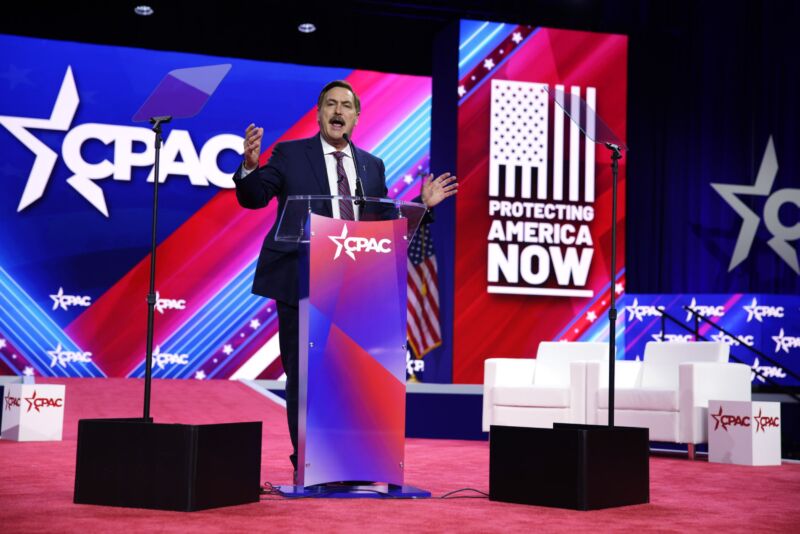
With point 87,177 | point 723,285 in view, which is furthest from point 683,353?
point 87,177

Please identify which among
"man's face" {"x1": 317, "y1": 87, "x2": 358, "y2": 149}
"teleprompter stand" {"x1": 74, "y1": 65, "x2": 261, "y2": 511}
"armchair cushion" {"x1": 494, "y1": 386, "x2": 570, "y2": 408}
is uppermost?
"man's face" {"x1": 317, "y1": 87, "x2": 358, "y2": 149}

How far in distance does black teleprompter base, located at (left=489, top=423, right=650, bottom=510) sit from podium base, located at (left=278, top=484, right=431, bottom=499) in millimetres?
291

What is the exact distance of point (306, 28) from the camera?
31.5 feet

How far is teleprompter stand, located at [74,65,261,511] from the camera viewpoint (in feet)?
9.12

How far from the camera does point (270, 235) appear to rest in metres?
3.33

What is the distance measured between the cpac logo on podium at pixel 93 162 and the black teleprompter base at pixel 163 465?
6.88 m

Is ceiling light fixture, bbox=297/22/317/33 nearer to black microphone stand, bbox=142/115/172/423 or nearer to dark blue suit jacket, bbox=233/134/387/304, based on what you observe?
dark blue suit jacket, bbox=233/134/387/304

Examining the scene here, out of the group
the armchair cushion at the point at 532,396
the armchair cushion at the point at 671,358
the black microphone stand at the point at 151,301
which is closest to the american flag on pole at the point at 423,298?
the armchair cushion at the point at 532,396

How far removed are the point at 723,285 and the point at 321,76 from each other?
468 centimetres

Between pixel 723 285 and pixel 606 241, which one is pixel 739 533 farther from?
pixel 723 285

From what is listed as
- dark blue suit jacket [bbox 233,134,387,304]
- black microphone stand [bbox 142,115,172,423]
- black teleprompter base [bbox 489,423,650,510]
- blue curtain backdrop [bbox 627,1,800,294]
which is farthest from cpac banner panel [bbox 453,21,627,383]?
black microphone stand [bbox 142,115,172,423]

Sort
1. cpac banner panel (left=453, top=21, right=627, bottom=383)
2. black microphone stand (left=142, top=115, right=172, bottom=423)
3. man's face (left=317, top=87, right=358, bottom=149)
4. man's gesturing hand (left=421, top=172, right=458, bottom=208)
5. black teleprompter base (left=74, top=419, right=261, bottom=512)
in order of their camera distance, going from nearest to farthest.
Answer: black teleprompter base (left=74, top=419, right=261, bottom=512)
black microphone stand (left=142, top=115, right=172, bottom=423)
man's gesturing hand (left=421, top=172, right=458, bottom=208)
man's face (left=317, top=87, right=358, bottom=149)
cpac banner panel (left=453, top=21, right=627, bottom=383)

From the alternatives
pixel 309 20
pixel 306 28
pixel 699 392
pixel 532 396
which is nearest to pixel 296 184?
pixel 699 392

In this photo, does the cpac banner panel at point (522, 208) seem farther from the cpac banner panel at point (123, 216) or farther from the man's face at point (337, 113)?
the man's face at point (337, 113)
